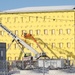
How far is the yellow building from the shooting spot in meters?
70.6

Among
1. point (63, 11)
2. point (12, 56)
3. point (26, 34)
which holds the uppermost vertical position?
point (63, 11)

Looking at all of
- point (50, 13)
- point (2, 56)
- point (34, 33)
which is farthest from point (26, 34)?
point (2, 56)

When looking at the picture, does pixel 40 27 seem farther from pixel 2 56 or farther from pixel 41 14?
pixel 2 56

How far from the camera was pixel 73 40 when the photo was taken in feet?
231

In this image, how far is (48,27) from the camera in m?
72.0

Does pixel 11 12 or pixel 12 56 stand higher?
pixel 11 12

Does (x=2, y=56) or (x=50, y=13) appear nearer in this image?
(x=2, y=56)

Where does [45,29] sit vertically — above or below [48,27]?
below

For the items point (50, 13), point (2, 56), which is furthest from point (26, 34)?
point (2, 56)

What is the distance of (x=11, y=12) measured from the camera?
74000mm

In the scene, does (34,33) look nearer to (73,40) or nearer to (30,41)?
(30,41)

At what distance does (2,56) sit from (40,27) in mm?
42613

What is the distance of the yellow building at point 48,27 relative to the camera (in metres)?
70.6

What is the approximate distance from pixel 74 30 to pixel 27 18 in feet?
33.8
